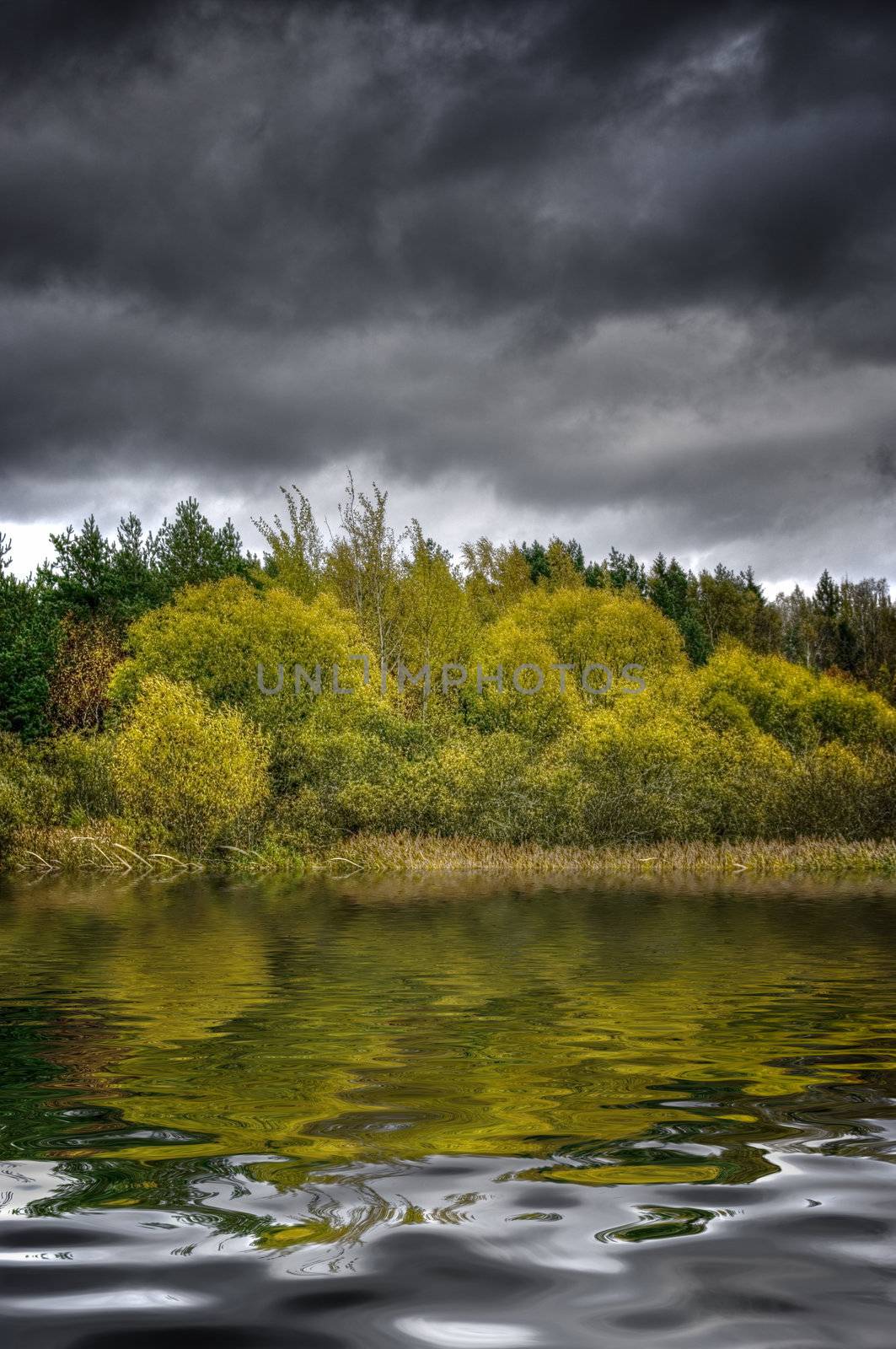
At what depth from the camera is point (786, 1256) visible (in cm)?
375

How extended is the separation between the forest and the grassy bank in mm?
329

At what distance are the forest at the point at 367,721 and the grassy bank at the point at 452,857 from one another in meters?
0.33

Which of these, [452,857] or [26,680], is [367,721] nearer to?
[452,857]

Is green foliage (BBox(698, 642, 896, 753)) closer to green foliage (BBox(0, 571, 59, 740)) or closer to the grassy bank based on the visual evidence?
the grassy bank

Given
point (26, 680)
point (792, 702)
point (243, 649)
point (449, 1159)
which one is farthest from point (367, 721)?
point (449, 1159)

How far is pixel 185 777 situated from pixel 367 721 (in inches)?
426

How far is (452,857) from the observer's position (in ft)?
129

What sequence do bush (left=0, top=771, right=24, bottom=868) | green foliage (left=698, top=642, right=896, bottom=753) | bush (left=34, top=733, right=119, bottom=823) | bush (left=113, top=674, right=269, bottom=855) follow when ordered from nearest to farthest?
bush (left=113, top=674, right=269, bottom=855), bush (left=0, top=771, right=24, bottom=868), bush (left=34, top=733, right=119, bottom=823), green foliage (left=698, top=642, right=896, bottom=753)


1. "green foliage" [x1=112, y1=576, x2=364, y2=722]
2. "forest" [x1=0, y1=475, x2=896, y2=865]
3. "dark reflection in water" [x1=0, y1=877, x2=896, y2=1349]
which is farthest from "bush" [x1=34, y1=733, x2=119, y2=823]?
"dark reflection in water" [x1=0, y1=877, x2=896, y2=1349]

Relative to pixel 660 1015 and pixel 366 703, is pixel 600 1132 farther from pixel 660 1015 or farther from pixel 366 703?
pixel 366 703

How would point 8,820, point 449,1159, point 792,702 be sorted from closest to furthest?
point 449,1159
point 8,820
point 792,702

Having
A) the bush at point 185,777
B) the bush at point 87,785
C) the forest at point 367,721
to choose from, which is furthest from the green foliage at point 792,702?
the bush at point 87,785

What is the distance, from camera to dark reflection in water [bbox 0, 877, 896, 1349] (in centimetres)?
326

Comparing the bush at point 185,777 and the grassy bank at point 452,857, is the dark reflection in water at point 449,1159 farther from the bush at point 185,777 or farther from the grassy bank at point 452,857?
the bush at point 185,777
